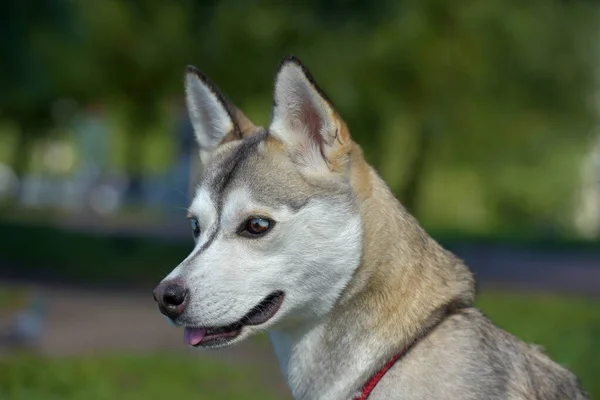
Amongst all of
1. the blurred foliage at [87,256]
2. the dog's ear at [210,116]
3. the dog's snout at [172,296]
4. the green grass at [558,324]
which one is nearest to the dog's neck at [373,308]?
the dog's snout at [172,296]

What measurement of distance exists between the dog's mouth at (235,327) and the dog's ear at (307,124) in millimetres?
592

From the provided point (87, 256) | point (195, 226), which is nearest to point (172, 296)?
point (195, 226)

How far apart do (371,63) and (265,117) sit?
2993 millimetres

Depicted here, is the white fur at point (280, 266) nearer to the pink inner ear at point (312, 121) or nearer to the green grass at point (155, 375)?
the pink inner ear at point (312, 121)

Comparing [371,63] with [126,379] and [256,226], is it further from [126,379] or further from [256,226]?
[256,226]

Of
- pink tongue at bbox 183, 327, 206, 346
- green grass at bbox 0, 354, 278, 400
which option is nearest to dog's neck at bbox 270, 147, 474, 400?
pink tongue at bbox 183, 327, 206, 346

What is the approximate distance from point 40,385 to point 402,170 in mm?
18136

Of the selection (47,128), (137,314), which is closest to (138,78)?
(47,128)

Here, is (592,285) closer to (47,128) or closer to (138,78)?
(138,78)

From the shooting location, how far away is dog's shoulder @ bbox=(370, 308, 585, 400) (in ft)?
12.3

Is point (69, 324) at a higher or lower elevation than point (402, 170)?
higher

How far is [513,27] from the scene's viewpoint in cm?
1892

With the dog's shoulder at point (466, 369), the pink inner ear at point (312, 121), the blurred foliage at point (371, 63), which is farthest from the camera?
the blurred foliage at point (371, 63)

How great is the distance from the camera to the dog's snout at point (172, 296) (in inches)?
151
